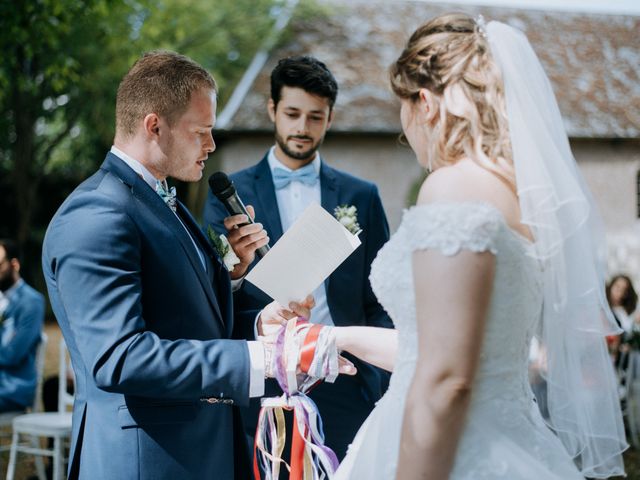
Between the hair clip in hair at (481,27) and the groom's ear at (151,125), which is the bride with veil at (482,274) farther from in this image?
the groom's ear at (151,125)

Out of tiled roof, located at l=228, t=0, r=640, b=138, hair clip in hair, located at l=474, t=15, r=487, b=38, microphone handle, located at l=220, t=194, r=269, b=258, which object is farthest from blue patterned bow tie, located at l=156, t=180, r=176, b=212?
tiled roof, located at l=228, t=0, r=640, b=138

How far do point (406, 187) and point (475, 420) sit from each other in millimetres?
15789

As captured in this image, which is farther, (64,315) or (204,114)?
(204,114)

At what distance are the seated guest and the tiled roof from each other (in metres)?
9.93

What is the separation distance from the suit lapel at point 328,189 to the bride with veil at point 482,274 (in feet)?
5.45

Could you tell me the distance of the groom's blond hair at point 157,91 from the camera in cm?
246

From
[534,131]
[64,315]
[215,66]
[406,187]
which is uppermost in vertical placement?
[215,66]

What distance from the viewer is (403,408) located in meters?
2.06

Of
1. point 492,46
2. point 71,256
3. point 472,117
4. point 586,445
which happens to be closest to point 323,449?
point 586,445

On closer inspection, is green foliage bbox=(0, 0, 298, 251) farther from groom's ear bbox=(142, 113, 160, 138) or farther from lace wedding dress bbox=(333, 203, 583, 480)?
lace wedding dress bbox=(333, 203, 583, 480)

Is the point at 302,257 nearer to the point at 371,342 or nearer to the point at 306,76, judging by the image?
the point at 371,342

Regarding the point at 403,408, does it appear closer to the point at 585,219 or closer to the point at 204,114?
the point at 585,219

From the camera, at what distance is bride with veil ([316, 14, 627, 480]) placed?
183cm

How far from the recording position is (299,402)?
2.54 metres
